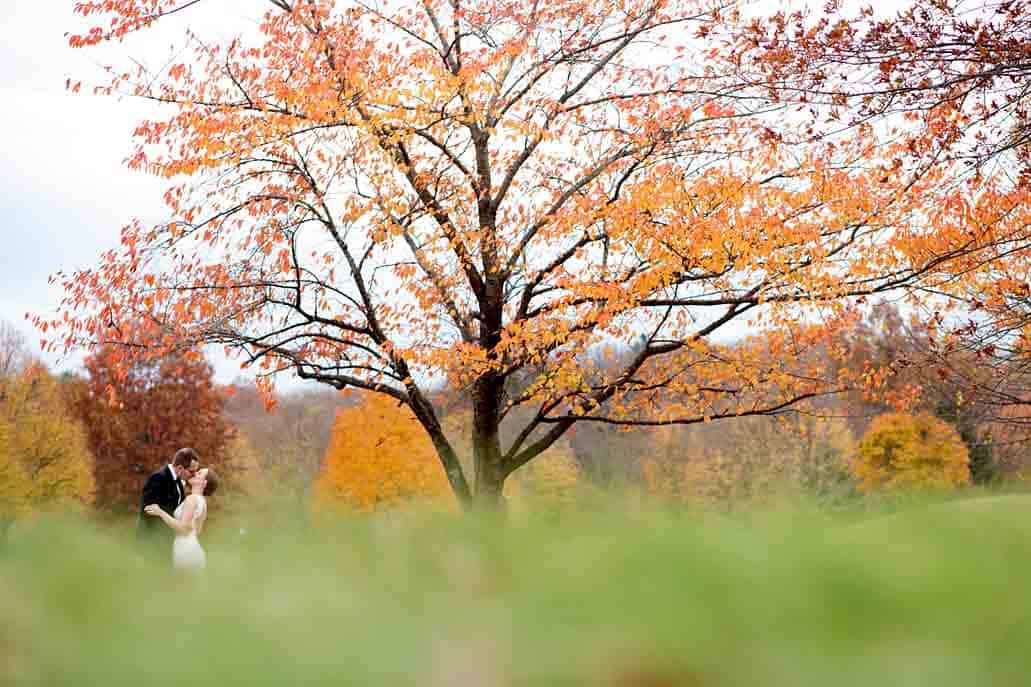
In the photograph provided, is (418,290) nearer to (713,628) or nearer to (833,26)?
(833,26)

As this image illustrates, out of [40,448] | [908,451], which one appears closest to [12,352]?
[40,448]

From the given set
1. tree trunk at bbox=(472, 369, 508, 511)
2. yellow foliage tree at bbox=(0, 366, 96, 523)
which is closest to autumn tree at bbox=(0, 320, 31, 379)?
yellow foliage tree at bbox=(0, 366, 96, 523)

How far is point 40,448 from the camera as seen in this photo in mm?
36094

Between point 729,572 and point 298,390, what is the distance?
59.6 metres

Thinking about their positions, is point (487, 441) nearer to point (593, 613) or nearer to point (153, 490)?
point (153, 490)

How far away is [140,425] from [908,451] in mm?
28832

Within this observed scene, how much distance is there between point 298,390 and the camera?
5931 centimetres

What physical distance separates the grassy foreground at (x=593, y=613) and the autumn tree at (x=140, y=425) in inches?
1483

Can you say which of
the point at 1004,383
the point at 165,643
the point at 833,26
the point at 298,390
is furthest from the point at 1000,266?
the point at 298,390

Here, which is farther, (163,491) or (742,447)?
(742,447)

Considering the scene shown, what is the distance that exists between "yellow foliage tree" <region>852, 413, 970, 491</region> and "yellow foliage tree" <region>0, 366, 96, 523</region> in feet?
91.0

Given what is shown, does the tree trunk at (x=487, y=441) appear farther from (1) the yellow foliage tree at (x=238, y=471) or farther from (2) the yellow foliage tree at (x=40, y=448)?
(2) the yellow foliage tree at (x=40, y=448)

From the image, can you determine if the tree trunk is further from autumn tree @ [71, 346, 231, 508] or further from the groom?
autumn tree @ [71, 346, 231, 508]

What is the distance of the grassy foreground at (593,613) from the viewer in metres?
0.94
